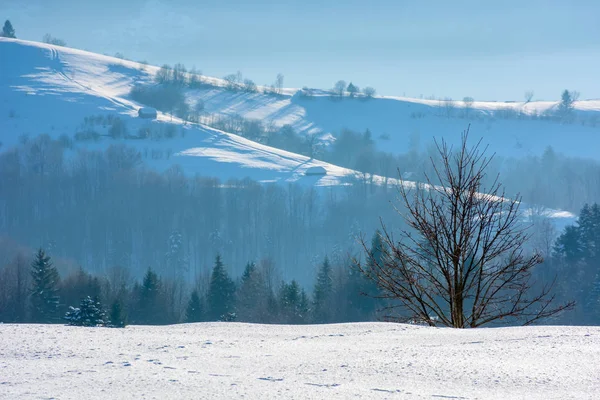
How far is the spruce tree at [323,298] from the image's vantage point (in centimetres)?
4146

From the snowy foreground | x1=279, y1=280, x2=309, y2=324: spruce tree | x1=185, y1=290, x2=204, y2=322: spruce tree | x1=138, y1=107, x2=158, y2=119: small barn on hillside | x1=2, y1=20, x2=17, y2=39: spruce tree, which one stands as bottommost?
x1=185, y1=290, x2=204, y2=322: spruce tree

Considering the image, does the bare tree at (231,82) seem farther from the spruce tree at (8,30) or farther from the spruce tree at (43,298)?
the spruce tree at (43,298)

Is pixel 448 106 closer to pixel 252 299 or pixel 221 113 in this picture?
pixel 221 113

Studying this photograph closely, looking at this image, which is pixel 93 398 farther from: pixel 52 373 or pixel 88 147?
pixel 88 147

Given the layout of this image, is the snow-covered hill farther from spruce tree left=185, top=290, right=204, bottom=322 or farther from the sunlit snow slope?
spruce tree left=185, top=290, right=204, bottom=322

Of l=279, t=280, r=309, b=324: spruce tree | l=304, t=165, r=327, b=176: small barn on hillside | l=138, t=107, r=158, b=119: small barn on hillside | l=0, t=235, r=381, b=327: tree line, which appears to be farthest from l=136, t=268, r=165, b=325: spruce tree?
l=138, t=107, r=158, b=119: small barn on hillside

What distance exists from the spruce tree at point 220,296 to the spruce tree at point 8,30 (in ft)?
430

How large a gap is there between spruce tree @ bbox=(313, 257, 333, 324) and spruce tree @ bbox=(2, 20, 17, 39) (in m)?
132

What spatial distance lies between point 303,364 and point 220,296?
→ 35631 millimetres

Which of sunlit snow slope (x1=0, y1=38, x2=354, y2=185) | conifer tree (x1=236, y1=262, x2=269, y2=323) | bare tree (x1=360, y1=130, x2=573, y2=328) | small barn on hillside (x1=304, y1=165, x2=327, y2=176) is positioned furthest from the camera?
small barn on hillside (x1=304, y1=165, x2=327, y2=176)

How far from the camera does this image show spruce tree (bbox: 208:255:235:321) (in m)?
41.7

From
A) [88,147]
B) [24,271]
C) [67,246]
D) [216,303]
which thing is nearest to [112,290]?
[24,271]

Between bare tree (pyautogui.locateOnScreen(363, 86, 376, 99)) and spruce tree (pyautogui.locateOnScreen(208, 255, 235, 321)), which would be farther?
bare tree (pyautogui.locateOnScreen(363, 86, 376, 99))

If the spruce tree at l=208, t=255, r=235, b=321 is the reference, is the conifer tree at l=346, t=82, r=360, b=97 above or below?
above
